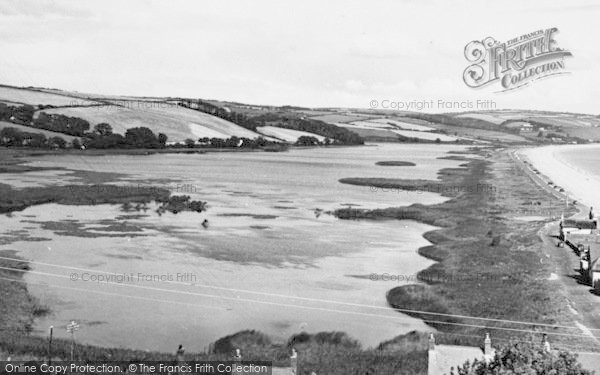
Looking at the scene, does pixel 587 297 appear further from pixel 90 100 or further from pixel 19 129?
pixel 90 100

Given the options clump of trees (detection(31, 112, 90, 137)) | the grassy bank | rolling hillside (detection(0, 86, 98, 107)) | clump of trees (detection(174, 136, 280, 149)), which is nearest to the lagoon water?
the grassy bank

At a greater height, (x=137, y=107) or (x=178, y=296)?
(x=137, y=107)

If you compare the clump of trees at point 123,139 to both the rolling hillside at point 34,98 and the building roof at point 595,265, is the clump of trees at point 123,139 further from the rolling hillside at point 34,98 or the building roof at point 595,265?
the building roof at point 595,265

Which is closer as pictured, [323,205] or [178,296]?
[178,296]

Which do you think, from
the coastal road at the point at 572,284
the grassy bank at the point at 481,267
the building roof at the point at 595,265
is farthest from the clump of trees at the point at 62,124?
the building roof at the point at 595,265

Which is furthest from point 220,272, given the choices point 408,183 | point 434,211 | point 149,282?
point 408,183

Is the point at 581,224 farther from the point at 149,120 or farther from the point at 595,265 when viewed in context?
the point at 149,120

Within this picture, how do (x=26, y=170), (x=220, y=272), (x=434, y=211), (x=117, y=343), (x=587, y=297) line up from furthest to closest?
(x=26, y=170)
(x=434, y=211)
(x=220, y=272)
(x=587, y=297)
(x=117, y=343)

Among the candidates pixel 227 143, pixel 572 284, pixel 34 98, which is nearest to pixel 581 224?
pixel 572 284
